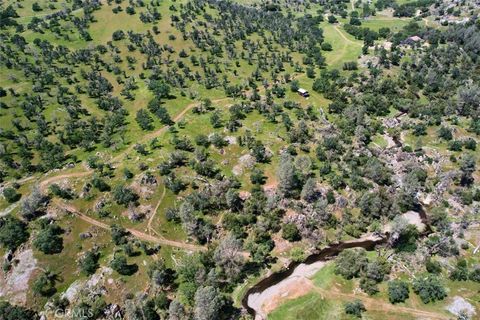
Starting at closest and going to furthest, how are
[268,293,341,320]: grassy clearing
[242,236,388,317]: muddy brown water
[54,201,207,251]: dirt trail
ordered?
[268,293,341,320]: grassy clearing < [242,236,388,317]: muddy brown water < [54,201,207,251]: dirt trail

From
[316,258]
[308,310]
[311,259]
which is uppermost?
[316,258]

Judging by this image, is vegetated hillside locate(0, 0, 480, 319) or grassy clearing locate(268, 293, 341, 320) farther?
vegetated hillside locate(0, 0, 480, 319)

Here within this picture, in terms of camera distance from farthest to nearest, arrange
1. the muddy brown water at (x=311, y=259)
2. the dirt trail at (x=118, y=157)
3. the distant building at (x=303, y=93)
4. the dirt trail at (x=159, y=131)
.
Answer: the distant building at (x=303, y=93), the dirt trail at (x=159, y=131), the dirt trail at (x=118, y=157), the muddy brown water at (x=311, y=259)

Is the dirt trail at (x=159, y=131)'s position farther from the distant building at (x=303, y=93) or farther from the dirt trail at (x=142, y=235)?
the distant building at (x=303, y=93)

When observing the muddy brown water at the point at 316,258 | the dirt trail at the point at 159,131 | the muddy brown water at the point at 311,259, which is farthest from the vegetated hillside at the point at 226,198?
the muddy brown water at the point at 311,259

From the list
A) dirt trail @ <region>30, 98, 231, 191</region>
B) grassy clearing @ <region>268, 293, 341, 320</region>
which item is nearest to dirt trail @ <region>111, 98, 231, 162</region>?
dirt trail @ <region>30, 98, 231, 191</region>

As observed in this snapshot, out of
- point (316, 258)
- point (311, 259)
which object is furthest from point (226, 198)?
point (316, 258)

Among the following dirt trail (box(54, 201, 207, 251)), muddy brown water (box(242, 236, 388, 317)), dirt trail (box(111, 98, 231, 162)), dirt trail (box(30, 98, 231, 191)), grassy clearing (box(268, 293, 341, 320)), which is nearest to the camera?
grassy clearing (box(268, 293, 341, 320))

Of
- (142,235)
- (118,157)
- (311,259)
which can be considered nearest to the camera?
(311,259)

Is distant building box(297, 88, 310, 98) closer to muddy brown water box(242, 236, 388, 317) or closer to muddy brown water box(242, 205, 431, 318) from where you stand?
muddy brown water box(242, 205, 431, 318)

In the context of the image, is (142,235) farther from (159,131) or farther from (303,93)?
(303,93)

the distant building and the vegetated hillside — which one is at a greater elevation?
the distant building

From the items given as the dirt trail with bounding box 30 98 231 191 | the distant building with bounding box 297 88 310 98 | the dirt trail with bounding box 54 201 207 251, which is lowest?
the dirt trail with bounding box 54 201 207 251

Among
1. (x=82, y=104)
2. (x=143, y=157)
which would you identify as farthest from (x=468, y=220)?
(x=82, y=104)
